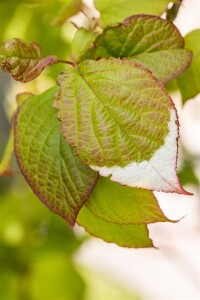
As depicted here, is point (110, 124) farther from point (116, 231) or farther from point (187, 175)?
point (187, 175)

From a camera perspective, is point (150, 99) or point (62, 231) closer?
point (150, 99)

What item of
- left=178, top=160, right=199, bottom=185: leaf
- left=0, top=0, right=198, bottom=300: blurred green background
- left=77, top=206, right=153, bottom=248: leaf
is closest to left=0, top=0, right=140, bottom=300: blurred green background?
→ left=0, top=0, right=198, bottom=300: blurred green background

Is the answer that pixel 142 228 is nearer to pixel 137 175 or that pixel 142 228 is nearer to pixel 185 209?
pixel 137 175

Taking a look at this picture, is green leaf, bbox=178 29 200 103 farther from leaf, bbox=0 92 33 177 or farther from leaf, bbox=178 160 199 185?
leaf, bbox=178 160 199 185

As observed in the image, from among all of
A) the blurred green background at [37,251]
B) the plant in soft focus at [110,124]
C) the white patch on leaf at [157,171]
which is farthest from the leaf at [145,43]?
the blurred green background at [37,251]

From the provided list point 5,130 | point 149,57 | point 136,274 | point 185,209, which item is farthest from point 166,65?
point 136,274

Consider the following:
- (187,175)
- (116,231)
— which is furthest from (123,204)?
(187,175)
